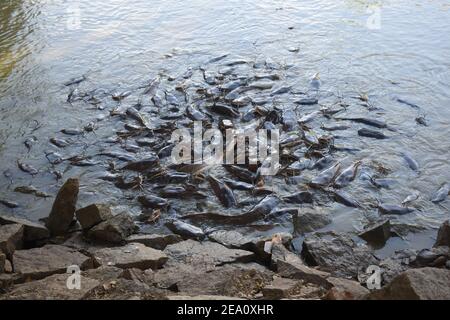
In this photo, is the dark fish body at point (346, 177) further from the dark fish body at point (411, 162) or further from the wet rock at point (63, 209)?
the wet rock at point (63, 209)

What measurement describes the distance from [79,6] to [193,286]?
36.7 feet

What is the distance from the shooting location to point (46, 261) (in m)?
5.01

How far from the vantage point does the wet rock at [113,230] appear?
558 cm

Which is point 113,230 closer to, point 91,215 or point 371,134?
point 91,215

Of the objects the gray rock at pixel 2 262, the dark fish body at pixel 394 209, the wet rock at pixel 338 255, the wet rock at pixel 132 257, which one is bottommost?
the dark fish body at pixel 394 209

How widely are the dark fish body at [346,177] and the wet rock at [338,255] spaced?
103 centimetres

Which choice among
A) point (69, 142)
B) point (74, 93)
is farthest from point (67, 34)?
point (69, 142)

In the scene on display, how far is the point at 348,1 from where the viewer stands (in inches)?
491

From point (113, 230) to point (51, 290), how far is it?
1.47 m

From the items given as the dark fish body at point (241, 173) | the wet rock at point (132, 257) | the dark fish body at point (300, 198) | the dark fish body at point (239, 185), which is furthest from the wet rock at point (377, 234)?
the wet rock at point (132, 257)

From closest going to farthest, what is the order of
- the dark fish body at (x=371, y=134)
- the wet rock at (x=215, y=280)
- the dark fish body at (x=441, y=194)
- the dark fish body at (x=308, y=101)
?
the wet rock at (x=215, y=280), the dark fish body at (x=441, y=194), the dark fish body at (x=371, y=134), the dark fish body at (x=308, y=101)

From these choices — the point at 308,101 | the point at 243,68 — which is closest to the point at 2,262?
the point at 308,101

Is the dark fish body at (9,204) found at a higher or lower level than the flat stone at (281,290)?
lower
